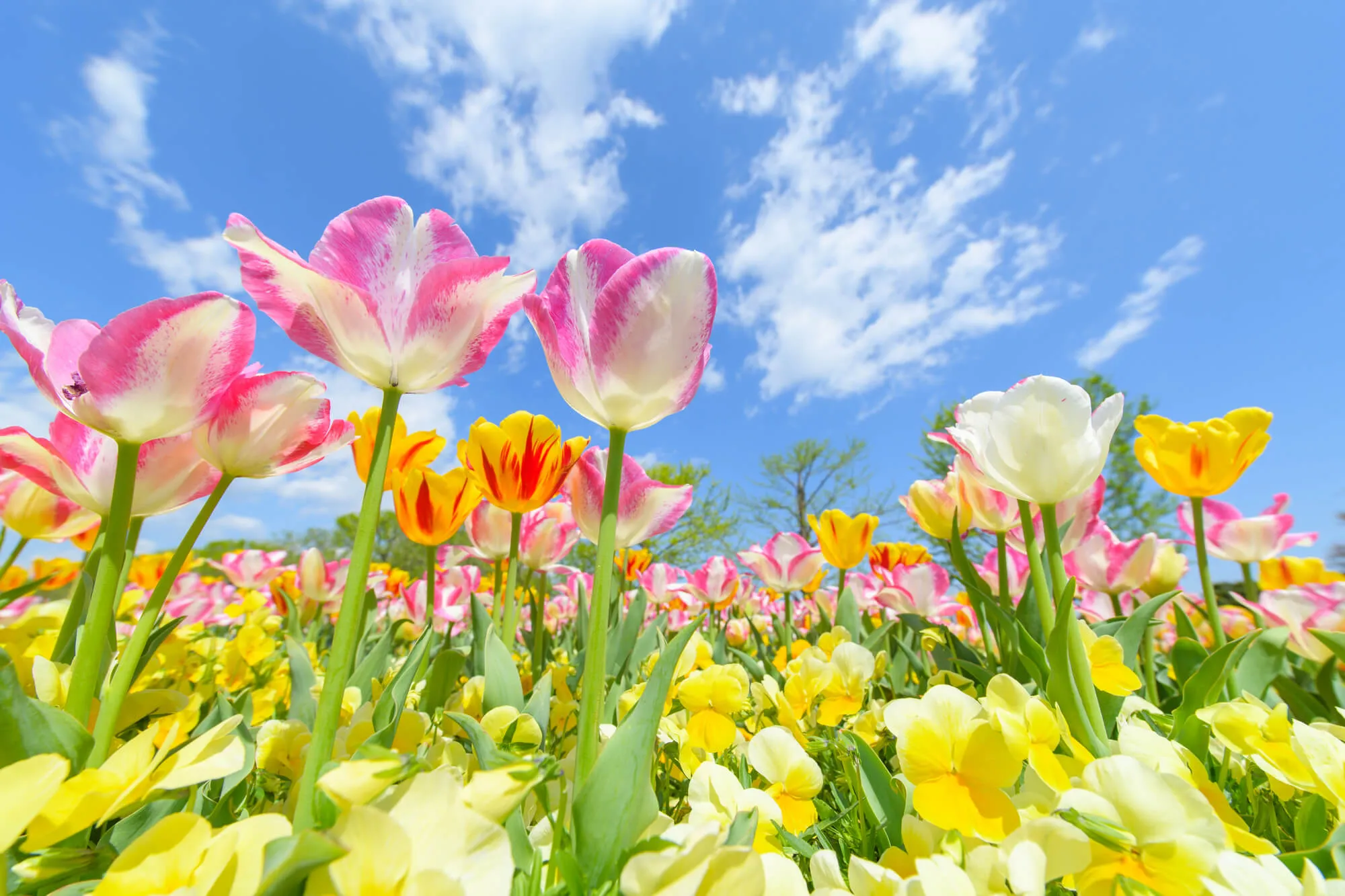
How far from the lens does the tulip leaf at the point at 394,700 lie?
0.71 meters

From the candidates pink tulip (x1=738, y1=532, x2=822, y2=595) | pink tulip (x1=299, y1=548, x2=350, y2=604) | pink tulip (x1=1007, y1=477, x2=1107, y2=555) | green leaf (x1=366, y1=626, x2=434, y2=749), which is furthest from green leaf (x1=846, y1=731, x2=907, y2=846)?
pink tulip (x1=299, y1=548, x2=350, y2=604)

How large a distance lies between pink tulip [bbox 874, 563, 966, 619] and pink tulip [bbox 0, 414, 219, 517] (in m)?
1.70

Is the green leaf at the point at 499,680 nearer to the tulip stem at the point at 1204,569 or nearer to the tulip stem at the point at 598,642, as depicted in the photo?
the tulip stem at the point at 598,642

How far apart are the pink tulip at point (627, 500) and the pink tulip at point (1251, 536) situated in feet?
5.67

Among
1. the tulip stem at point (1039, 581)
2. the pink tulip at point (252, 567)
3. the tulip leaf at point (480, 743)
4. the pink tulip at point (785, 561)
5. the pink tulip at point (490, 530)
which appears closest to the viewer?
the tulip leaf at point (480, 743)

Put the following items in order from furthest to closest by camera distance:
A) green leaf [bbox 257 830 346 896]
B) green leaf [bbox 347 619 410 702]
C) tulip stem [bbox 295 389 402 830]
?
green leaf [bbox 347 619 410 702] < tulip stem [bbox 295 389 402 830] < green leaf [bbox 257 830 346 896]

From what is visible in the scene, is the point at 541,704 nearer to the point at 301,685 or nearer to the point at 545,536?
the point at 301,685

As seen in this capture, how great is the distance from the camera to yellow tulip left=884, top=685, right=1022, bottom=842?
0.59 meters

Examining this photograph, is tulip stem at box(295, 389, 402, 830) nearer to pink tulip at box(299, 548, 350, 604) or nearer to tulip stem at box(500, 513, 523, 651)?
tulip stem at box(500, 513, 523, 651)

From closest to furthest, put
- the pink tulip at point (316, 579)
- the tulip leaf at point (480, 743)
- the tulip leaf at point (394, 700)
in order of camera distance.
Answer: the tulip leaf at point (480, 743) < the tulip leaf at point (394, 700) < the pink tulip at point (316, 579)

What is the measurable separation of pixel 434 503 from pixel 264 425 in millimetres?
726

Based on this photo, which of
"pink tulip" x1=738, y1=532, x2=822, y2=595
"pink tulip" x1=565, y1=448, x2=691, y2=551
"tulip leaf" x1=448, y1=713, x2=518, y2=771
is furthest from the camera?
"pink tulip" x1=738, y1=532, x2=822, y2=595

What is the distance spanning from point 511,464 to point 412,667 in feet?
1.30

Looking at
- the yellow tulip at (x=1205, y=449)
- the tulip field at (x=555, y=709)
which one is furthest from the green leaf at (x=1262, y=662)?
the yellow tulip at (x=1205, y=449)
